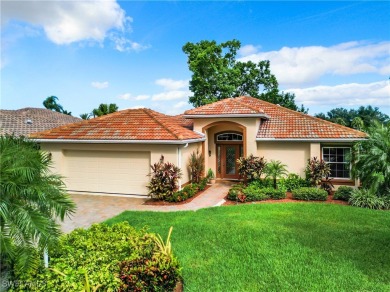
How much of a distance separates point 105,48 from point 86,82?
2398 millimetres

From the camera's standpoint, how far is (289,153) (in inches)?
680

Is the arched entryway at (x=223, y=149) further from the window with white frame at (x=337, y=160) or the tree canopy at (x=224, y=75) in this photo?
the tree canopy at (x=224, y=75)

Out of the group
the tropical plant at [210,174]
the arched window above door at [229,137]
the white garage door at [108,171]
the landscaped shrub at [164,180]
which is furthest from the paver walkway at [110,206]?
the arched window above door at [229,137]

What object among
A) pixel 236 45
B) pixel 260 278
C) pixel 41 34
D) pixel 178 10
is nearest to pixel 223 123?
pixel 178 10

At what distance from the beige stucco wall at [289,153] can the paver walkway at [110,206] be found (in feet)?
13.2

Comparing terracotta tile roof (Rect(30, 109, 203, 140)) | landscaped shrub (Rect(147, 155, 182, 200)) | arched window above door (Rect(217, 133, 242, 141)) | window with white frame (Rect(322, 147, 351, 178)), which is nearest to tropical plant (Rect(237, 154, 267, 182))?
arched window above door (Rect(217, 133, 242, 141))

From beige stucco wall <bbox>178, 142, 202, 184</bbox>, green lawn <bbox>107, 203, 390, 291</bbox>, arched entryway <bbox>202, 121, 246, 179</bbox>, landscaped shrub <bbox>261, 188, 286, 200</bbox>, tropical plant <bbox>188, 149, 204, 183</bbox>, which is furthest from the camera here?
arched entryway <bbox>202, 121, 246, 179</bbox>

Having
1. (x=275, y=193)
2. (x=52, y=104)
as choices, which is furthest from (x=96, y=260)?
(x=52, y=104)

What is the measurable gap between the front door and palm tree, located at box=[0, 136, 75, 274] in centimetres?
1504

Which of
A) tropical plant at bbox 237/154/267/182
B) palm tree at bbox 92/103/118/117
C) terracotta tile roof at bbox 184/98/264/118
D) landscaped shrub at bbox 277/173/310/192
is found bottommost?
landscaped shrub at bbox 277/173/310/192

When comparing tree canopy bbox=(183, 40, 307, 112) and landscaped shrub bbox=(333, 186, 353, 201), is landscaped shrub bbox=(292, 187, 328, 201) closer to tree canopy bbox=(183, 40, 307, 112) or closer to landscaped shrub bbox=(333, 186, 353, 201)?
landscaped shrub bbox=(333, 186, 353, 201)

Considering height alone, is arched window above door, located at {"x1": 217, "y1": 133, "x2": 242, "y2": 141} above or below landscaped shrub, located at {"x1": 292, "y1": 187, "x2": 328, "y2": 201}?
above

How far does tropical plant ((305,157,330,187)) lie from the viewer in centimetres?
1547

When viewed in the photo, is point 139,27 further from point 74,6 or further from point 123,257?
point 123,257
